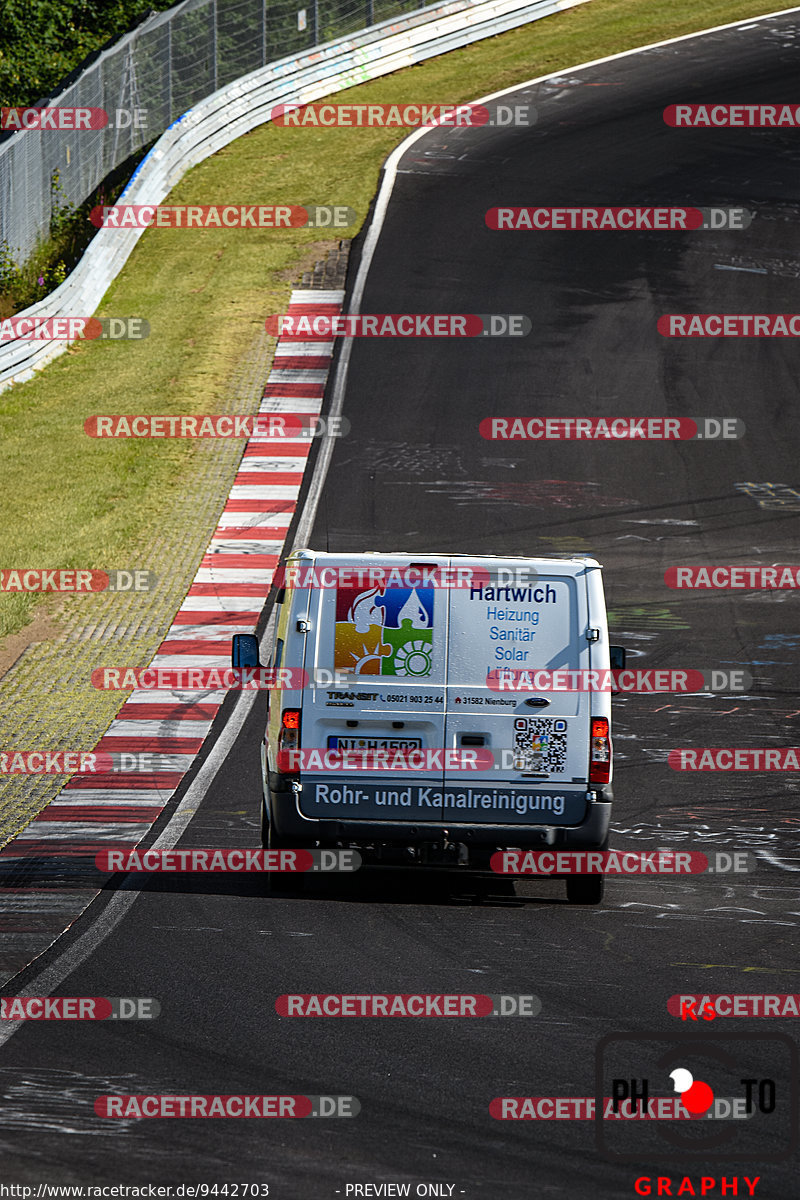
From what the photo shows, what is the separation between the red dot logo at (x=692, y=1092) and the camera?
6.45m

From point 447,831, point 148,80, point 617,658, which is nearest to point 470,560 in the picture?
point 617,658

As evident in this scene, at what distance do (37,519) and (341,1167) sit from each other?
14.3 metres

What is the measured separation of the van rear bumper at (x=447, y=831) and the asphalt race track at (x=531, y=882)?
46cm

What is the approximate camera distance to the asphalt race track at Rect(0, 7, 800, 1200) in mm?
6219

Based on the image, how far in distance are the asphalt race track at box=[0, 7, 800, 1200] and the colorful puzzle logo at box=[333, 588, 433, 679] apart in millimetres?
1520

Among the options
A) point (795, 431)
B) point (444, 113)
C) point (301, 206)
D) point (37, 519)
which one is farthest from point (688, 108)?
point (37, 519)

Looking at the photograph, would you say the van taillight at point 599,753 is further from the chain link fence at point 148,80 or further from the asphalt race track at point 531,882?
the chain link fence at point 148,80

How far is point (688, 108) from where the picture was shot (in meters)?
34.5

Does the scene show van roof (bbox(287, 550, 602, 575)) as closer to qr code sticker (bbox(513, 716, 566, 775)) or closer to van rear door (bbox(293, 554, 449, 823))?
van rear door (bbox(293, 554, 449, 823))

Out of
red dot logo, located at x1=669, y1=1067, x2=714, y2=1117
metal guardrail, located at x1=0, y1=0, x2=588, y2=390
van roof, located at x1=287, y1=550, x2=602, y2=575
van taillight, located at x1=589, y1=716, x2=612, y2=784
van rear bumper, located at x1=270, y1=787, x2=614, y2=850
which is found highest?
metal guardrail, located at x1=0, y1=0, x2=588, y2=390

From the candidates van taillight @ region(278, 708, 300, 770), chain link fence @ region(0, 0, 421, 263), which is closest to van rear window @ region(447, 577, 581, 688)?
van taillight @ region(278, 708, 300, 770)

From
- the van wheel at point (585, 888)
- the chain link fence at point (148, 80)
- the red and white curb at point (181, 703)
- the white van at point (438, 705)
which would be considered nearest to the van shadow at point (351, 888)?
the van wheel at point (585, 888)

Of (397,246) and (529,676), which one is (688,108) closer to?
(397,246)

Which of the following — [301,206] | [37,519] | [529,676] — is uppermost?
[301,206]
